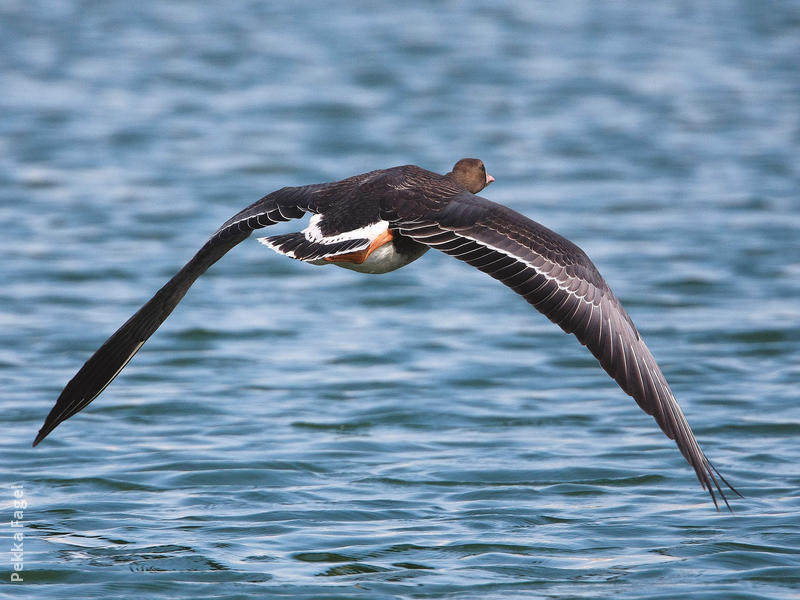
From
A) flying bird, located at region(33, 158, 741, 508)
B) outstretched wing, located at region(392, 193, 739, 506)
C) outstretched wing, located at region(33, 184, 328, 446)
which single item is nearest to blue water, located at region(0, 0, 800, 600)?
outstretched wing, located at region(33, 184, 328, 446)

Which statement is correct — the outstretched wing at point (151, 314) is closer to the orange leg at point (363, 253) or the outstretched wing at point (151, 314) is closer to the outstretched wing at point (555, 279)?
the orange leg at point (363, 253)

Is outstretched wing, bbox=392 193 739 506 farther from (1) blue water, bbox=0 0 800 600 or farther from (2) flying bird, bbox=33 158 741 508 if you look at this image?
(1) blue water, bbox=0 0 800 600

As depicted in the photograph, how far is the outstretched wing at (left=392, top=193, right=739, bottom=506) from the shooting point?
7000mm

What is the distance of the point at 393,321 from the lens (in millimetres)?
13141

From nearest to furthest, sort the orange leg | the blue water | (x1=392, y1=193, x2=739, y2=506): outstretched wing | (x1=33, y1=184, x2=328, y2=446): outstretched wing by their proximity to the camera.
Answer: (x1=392, y1=193, x2=739, y2=506): outstretched wing, the orange leg, the blue water, (x1=33, y1=184, x2=328, y2=446): outstretched wing

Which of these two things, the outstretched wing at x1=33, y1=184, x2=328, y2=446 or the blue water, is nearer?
the blue water

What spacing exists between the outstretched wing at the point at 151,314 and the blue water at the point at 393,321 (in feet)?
2.11

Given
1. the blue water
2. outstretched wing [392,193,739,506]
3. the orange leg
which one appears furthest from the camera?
the blue water

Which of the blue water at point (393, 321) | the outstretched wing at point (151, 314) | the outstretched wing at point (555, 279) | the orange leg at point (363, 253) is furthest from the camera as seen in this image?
the outstretched wing at point (151, 314)

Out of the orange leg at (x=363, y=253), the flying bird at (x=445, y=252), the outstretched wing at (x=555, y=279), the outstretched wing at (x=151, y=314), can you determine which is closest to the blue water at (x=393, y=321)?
the outstretched wing at (x=151, y=314)

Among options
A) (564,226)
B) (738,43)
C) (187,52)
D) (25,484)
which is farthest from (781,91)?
(25,484)

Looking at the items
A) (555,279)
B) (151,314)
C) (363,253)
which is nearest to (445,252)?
(363,253)

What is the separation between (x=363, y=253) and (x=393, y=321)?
584 cm

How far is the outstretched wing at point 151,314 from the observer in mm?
8047
